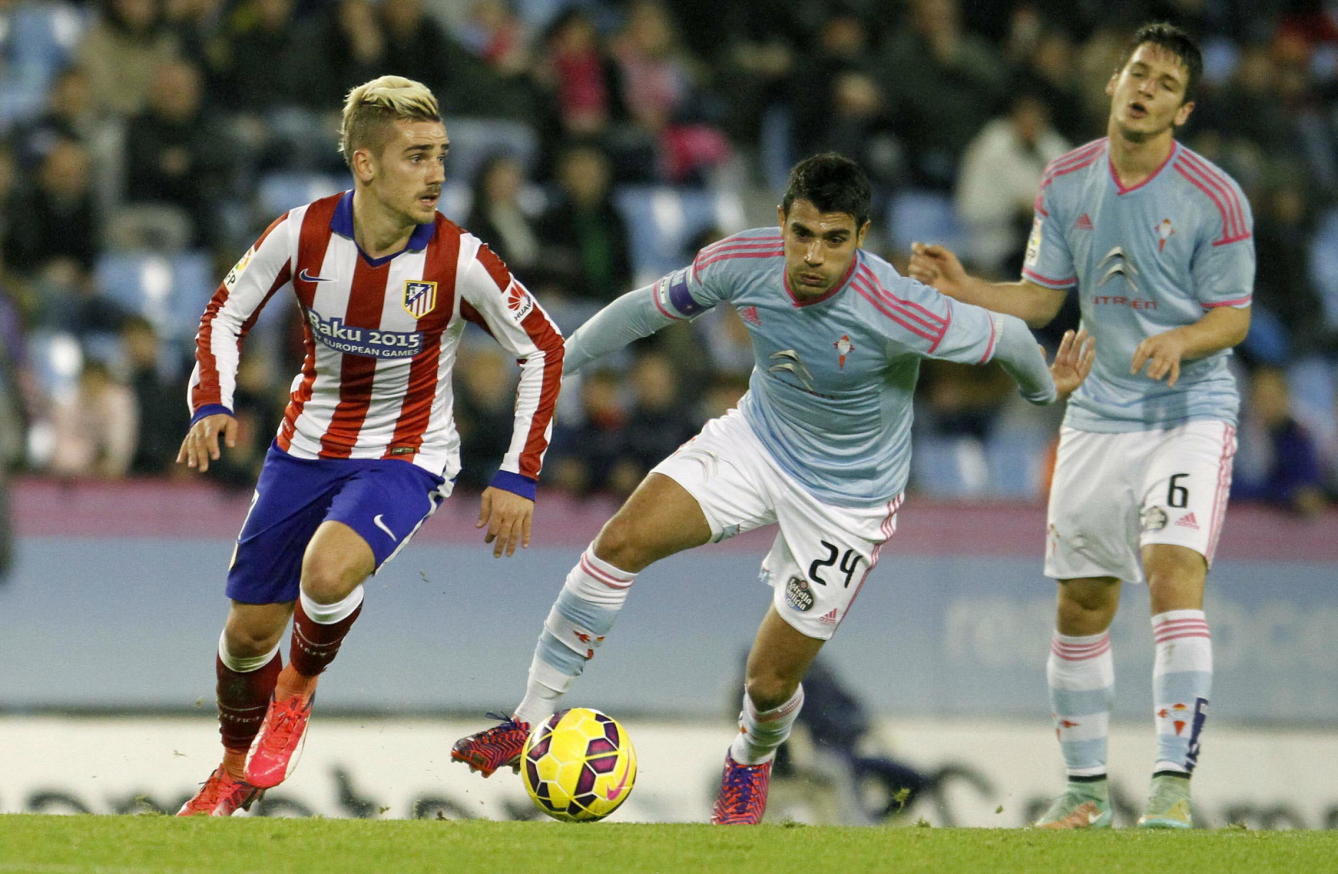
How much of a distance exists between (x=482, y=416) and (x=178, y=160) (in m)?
2.76

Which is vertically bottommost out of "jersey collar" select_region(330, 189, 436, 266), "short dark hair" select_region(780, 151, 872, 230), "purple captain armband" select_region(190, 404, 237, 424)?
"purple captain armband" select_region(190, 404, 237, 424)

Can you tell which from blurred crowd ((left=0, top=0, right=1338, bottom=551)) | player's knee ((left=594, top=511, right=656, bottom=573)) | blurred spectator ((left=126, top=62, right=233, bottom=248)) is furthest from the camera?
blurred spectator ((left=126, top=62, right=233, bottom=248))

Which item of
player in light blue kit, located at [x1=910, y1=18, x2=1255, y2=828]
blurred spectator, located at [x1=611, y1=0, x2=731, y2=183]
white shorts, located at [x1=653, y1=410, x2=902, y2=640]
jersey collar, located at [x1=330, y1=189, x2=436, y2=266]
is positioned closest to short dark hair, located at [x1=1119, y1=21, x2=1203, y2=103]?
player in light blue kit, located at [x1=910, y1=18, x2=1255, y2=828]

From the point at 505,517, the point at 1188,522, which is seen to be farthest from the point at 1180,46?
the point at 505,517

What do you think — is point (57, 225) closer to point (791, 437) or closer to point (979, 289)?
point (791, 437)

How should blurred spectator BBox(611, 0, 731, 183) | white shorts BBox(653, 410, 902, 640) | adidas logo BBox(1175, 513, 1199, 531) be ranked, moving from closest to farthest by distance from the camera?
white shorts BBox(653, 410, 902, 640) < adidas logo BBox(1175, 513, 1199, 531) < blurred spectator BBox(611, 0, 731, 183)

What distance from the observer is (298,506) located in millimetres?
5762

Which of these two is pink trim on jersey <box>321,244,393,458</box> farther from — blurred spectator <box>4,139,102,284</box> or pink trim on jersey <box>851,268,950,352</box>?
blurred spectator <box>4,139,102,284</box>

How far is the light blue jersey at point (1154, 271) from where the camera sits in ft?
20.1

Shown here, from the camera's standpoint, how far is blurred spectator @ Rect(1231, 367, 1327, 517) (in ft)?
30.0

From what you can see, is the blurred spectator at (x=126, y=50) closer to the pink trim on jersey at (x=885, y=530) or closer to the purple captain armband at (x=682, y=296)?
the purple captain armband at (x=682, y=296)

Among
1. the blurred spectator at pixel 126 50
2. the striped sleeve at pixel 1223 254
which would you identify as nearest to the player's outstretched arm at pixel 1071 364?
the striped sleeve at pixel 1223 254

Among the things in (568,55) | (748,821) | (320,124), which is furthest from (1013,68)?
(748,821)

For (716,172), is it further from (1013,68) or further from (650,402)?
(650,402)
